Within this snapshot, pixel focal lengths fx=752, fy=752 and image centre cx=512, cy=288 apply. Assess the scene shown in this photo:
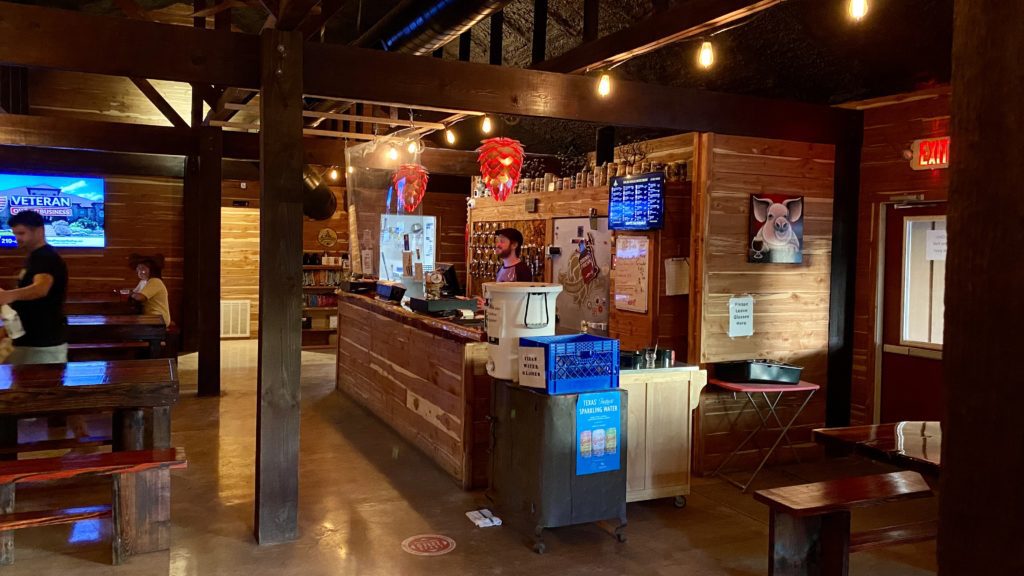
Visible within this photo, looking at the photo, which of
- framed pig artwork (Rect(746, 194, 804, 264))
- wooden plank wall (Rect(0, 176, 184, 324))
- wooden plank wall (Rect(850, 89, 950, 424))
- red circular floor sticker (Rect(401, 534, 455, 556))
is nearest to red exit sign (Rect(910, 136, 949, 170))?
wooden plank wall (Rect(850, 89, 950, 424))

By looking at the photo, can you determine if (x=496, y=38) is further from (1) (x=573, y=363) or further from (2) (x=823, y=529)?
(2) (x=823, y=529)

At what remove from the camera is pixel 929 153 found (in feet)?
18.5

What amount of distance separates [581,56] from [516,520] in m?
3.32

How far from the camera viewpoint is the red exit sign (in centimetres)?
555

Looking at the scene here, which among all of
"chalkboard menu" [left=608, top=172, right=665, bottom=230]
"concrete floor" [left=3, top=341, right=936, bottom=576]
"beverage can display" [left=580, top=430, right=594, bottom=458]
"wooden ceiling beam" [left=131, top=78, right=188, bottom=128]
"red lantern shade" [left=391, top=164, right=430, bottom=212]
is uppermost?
"wooden ceiling beam" [left=131, top=78, right=188, bottom=128]

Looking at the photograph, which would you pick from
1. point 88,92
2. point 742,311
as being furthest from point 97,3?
point 742,311

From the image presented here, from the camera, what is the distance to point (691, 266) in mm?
5707

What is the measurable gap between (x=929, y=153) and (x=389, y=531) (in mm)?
4725

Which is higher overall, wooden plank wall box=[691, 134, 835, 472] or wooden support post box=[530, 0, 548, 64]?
wooden support post box=[530, 0, 548, 64]

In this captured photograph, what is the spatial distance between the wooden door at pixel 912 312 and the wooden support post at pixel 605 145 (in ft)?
10.2

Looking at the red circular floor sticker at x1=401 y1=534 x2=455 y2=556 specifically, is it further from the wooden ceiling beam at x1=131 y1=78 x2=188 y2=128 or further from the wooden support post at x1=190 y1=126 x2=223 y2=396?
the wooden ceiling beam at x1=131 y1=78 x2=188 y2=128

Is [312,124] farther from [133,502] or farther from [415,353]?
[133,502]

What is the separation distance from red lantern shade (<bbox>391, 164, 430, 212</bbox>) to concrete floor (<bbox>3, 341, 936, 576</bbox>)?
8.93 ft

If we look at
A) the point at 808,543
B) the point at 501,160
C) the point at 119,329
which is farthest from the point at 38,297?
the point at 808,543
